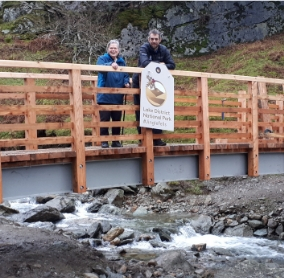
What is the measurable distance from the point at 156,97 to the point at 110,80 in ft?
3.35

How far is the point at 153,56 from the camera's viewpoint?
9.73 metres

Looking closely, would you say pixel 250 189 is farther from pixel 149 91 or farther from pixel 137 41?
pixel 137 41

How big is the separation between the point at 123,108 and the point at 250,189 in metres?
11.9

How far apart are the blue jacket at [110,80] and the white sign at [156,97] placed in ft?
2.16

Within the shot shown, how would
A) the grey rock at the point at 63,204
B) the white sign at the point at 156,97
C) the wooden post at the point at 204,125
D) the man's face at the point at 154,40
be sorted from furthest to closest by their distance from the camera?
1. the grey rock at the point at 63,204
2. the wooden post at the point at 204,125
3. the man's face at the point at 154,40
4. the white sign at the point at 156,97

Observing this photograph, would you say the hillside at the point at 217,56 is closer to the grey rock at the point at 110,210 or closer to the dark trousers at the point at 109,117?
the grey rock at the point at 110,210

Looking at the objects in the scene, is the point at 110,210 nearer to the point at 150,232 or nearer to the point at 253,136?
the point at 150,232

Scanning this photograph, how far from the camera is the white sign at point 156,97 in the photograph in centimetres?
885

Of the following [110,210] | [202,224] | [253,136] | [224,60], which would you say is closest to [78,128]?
[253,136]

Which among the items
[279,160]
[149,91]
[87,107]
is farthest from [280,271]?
[87,107]

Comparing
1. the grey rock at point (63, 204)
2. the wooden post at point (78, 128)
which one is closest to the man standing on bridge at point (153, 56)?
the wooden post at point (78, 128)

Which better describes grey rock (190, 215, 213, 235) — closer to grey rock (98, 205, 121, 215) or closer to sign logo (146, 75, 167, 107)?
grey rock (98, 205, 121, 215)

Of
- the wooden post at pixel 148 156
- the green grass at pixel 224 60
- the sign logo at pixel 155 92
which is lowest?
the wooden post at pixel 148 156

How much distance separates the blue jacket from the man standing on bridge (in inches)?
10.5
